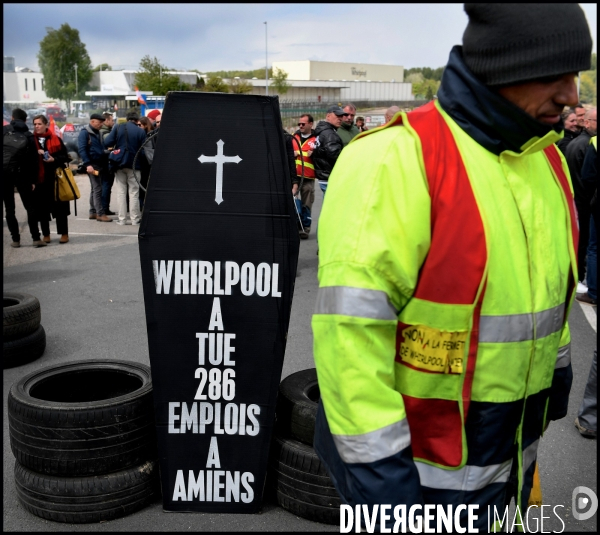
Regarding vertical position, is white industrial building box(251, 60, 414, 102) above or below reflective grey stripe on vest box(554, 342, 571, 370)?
above

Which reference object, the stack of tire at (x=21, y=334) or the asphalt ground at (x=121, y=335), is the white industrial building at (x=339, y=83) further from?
the stack of tire at (x=21, y=334)

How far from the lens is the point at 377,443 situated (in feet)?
5.04

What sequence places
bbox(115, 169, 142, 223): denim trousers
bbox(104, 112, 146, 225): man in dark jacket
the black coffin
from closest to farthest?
the black coffin, bbox(104, 112, 146, 225): man in dark jacket, bbox(115, 169, 142, 223): denim trousers

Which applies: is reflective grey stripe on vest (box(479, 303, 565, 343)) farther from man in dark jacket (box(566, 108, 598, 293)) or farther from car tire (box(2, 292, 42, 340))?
man in dark jacket (box(566, 108, 598, 293))

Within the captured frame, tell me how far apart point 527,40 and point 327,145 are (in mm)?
8974

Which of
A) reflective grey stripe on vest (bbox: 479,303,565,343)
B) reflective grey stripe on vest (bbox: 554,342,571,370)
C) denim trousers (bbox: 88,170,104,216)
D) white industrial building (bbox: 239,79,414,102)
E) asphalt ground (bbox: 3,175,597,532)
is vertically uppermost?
white industrial building (bbox: 239,79,414,102)

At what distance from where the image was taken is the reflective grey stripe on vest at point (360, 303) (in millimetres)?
1545

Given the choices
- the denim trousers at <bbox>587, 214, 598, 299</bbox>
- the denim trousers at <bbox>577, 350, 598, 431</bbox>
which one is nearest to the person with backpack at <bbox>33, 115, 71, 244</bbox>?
the denim trousers at <bbox>587, 214, 598, 299</bbox>

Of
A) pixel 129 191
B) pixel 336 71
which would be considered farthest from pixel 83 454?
pixel 336 71

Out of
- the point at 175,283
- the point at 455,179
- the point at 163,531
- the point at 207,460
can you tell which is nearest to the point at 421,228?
the point at 455,179

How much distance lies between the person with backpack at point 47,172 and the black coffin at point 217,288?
323 inches

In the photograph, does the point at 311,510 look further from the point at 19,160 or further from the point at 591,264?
the point at 19,160

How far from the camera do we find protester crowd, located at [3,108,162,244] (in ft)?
33.0

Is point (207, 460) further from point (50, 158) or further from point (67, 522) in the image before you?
point (50, 158)
